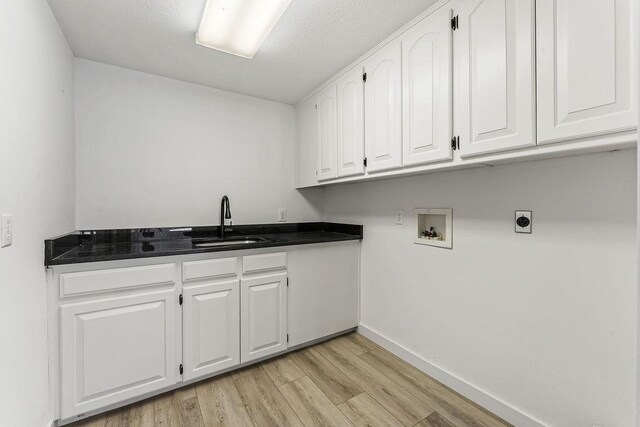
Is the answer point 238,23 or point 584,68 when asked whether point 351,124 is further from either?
point 584,68

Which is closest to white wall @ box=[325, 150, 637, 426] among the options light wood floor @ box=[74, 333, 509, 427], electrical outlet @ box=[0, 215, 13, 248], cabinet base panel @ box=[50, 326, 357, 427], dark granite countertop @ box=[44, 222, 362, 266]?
light wood floor @ box=[74, 333, 509, 427]

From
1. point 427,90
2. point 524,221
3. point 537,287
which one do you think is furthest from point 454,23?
point 537,287

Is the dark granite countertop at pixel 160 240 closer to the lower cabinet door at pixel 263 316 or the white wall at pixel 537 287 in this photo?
the lower cabinet door at pixel 263 316

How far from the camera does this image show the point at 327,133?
2.38 metres

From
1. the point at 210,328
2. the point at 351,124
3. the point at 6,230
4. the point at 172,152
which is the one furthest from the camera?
the point at 172,152

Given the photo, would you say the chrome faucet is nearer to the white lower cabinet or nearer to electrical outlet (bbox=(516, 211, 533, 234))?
the white lower cabinet

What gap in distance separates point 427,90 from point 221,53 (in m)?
1.39

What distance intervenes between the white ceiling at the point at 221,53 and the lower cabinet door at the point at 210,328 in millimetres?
1578

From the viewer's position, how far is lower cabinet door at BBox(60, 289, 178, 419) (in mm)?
1427

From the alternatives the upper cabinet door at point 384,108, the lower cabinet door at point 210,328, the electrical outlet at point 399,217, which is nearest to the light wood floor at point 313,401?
the lower cabinet door at point 210,328

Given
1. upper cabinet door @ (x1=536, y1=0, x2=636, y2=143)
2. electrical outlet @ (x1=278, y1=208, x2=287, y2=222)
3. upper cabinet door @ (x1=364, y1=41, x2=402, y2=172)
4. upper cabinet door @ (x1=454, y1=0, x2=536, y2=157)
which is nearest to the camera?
upper cabinet door @ (x1=536, y1=0, x2=636, y2=143)

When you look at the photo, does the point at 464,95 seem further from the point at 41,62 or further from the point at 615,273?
the point at 41,62

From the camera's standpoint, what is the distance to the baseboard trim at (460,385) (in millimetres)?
1438

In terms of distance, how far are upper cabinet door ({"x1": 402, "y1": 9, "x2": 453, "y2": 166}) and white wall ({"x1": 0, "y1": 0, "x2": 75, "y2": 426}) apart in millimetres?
1773
